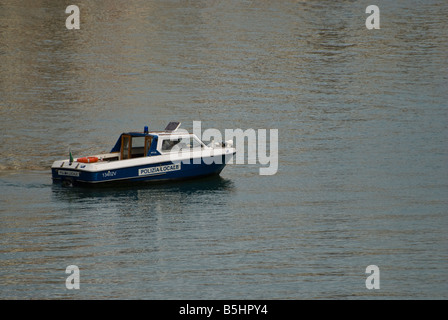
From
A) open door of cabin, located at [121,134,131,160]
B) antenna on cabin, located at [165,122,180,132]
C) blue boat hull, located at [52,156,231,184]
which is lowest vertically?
blue boat hull, located at [52,156,231,184]

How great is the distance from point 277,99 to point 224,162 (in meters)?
15.4

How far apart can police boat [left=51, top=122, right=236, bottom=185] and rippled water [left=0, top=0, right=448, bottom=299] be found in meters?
0.59

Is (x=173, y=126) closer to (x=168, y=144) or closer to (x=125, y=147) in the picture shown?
(x=168, y=144)

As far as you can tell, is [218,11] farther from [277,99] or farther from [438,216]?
[438,216]

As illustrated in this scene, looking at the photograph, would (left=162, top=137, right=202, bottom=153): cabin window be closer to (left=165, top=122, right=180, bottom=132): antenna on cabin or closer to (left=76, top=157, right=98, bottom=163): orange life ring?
(left=165, top=122, right=180, bottom=132): antenna on cabin

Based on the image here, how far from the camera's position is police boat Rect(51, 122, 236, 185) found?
3278 centimetres

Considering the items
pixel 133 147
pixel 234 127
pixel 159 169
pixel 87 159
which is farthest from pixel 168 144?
pixel 234 127

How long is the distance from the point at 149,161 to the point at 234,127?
11.4m

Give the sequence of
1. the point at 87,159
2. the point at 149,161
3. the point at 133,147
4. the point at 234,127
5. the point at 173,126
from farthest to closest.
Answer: the point at 234,127 < the point at 173,126 < the point at 133,147 < the point at 149,161 < the point at 87,159

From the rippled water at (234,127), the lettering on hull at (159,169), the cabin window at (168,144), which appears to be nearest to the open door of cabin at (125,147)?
the lettering on hull at (159,169)

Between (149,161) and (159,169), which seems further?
(159,169)

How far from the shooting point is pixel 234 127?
145ft

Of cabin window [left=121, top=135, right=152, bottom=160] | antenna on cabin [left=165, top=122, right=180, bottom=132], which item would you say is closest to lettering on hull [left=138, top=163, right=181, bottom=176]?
cabin window [left=121, top=135, right=152, bottom=160]

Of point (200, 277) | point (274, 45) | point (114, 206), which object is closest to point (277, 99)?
point (274, 45)
